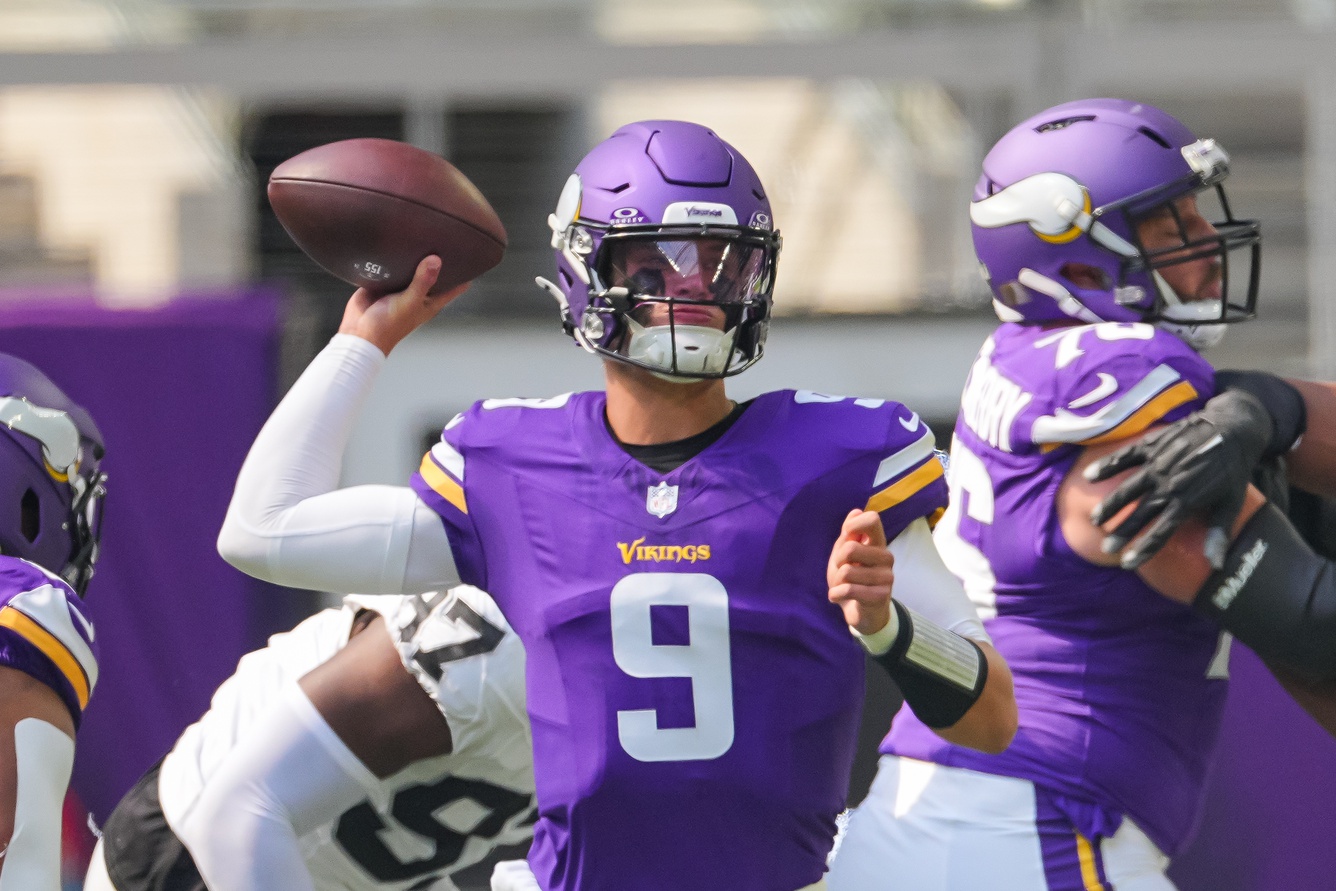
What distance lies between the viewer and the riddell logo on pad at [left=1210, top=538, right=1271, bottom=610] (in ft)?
8.47

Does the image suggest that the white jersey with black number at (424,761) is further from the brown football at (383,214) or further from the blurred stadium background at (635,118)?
the blurred stadium background at (635,118)

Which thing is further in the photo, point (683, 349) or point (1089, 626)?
point (1089, 626)

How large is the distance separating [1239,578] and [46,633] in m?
1.75

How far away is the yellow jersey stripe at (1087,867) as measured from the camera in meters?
2.65

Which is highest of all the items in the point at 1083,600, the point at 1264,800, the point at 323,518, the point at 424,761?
the point at 323,518

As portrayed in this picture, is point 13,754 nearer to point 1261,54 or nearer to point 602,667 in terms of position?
point 602,667

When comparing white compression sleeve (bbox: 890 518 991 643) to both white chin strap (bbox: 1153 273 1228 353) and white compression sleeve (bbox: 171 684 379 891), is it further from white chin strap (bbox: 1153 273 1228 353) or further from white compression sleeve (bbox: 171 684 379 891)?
white compression sleeve (bbox: 171 684 379 891)

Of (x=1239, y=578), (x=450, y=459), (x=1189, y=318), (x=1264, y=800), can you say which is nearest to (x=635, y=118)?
(x=1264, y=800)

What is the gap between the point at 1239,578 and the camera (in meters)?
2.58

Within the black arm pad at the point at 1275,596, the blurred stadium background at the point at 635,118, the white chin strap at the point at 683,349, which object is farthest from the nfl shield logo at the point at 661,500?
the blurred stadium background at the point at 635,118

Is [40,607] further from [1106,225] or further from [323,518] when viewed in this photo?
[1106,225]

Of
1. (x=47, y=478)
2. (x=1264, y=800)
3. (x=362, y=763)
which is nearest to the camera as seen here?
(x=47, y=478)

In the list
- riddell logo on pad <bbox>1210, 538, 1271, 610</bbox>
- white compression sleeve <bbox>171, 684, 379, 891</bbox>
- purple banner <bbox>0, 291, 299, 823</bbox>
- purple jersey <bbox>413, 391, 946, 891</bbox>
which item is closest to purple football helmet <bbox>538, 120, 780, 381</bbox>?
purple jersey <bbox>413, 391, 946, 891</bbox>

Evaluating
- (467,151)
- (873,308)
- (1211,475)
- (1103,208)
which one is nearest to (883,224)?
(873,308)
